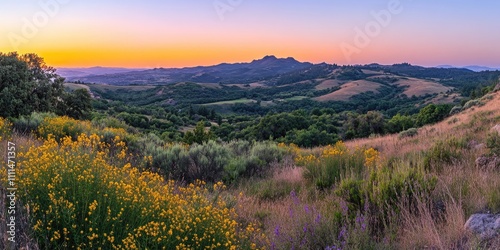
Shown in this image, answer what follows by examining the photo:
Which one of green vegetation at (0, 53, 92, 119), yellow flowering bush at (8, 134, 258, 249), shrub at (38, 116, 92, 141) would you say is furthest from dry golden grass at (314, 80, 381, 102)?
yellow flowering bush at (8, 134, 258, 249)

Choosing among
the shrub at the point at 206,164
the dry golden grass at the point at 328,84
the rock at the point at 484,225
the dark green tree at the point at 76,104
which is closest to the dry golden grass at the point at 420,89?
the dry golden grass at the point at 328,84

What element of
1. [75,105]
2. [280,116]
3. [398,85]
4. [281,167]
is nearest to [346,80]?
[398,85]

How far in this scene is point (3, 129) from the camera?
28.3 ft

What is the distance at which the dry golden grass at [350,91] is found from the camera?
127 metres

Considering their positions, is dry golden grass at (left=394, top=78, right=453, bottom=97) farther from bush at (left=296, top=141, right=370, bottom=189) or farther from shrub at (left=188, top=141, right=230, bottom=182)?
shrub at (left=188, top=141, right=230, bottom=182)

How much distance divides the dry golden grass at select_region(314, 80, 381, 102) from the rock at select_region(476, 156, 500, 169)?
120 metres

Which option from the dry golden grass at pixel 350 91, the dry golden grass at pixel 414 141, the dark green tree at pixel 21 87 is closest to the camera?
the dry golden grass at pixel 414 141

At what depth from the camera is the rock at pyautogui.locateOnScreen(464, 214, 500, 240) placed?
3.28 m

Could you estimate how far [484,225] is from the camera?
11.3ft

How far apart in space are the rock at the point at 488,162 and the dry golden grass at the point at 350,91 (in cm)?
12009

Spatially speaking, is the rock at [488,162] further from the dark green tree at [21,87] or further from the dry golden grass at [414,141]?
the dark green tree at [21,87]

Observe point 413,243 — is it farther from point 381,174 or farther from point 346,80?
point 346,80

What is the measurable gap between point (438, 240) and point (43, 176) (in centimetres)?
405

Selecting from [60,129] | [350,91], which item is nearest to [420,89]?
[350,91]
